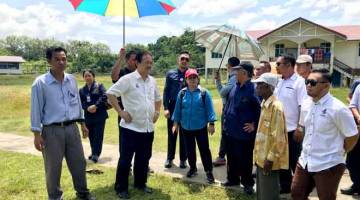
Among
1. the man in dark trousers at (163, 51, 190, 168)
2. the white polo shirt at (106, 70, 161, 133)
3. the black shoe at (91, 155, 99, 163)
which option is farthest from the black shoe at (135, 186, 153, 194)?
the black shoe at (91, 155, 99, 163)

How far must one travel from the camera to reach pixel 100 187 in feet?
19.2

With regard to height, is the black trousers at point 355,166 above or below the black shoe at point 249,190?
above

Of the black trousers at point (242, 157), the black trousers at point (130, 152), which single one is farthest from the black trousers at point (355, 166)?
the black trousers at point (130, 152)

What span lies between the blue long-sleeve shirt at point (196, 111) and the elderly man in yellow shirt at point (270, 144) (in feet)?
5.46

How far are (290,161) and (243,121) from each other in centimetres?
84

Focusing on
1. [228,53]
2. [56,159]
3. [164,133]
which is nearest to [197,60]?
[164,133]

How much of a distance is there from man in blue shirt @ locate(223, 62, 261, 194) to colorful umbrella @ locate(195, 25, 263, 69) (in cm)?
184

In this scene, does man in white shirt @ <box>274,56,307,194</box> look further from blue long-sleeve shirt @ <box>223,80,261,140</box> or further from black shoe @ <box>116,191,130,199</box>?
black shoe @ <box>116,191,130,199</box>

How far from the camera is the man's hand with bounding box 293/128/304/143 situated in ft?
15.9

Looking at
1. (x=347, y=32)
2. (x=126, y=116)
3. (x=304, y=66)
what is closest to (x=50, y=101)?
(x=126, y=116)

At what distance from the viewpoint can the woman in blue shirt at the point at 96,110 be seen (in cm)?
742

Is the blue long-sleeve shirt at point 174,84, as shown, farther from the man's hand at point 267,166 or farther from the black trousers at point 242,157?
the man's hand at point 267,166

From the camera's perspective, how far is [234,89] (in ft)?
17.8

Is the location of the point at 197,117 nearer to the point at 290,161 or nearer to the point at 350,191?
the point at 290,161
